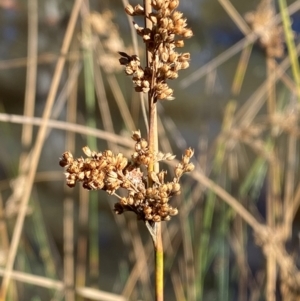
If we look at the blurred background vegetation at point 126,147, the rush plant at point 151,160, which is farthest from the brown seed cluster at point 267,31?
the rush plant at point 151,160

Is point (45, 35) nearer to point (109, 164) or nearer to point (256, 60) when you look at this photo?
point (256, 60)

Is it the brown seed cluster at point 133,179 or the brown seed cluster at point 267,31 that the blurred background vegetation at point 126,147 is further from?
the brown seed cluster at point 133,179

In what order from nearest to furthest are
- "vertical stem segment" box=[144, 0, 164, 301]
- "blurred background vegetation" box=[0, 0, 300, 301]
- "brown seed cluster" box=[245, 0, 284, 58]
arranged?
"vertical stem segment" box=[144, 0, 164, 301] < "brown seed cluster" box=[245, 0, 284, 58] < "blurred background vegetation" box=[0, 0, 300, 301]

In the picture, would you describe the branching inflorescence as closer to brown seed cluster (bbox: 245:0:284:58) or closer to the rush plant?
the rush plant

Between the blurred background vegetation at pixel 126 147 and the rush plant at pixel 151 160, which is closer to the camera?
the rush plant at pixel 151 160

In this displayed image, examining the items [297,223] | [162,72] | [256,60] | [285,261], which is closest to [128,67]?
[162,72]

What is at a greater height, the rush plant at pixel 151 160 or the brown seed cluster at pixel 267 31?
the brown seed cluster at pixel 267 31

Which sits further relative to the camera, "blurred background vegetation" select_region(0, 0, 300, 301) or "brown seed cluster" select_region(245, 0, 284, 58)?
"blurred background vegetation" select_region(0, 0, 300, 301)

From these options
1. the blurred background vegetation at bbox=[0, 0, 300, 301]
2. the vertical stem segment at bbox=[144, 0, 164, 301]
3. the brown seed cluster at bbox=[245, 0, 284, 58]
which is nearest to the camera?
the vertical stem segment at bbox=[144, 0, 164, 301]

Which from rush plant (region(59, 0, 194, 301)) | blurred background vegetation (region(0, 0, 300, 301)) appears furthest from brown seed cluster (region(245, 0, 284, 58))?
rush plant (region(59, 0, 194, 301))

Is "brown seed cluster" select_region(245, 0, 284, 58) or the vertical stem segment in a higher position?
"brown seed cluster" select_region(245, 0, 284, 58)
